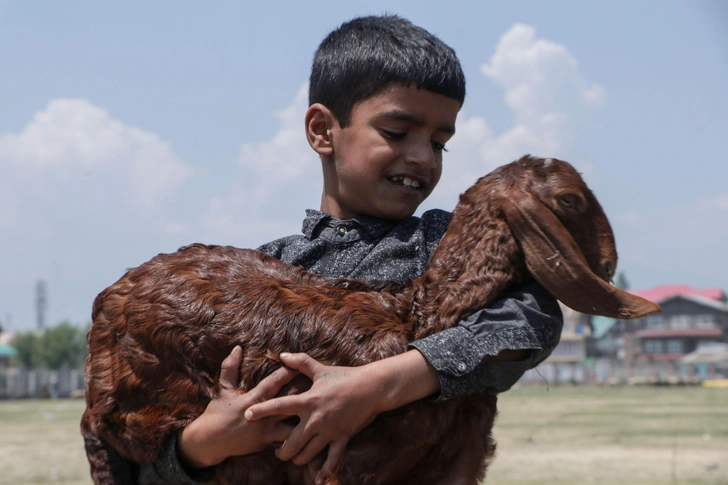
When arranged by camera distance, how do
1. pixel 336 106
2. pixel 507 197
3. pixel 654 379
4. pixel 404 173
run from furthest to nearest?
pixel 654 379
pixel 336 106
pixel 404 173
pixel 507 197

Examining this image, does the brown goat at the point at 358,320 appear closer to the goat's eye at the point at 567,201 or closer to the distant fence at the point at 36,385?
the goat's eye at the point at 567,201

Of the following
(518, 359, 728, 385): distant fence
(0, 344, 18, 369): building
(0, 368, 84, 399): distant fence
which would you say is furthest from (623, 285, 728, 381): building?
(0, 344, 18, 369): building

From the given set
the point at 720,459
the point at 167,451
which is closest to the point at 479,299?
the point at 167,451

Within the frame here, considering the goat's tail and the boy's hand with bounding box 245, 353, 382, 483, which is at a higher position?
the boy's hand with bounding box 245, 353, 382, 483

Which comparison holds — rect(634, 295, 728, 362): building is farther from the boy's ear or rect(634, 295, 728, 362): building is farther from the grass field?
the boy's ear

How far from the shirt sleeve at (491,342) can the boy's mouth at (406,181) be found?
2.48 ft

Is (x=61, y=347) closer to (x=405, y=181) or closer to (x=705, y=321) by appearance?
(x=705, y=321)

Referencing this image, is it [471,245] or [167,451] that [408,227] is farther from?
[167,451]

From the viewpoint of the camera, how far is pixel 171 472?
2670mm

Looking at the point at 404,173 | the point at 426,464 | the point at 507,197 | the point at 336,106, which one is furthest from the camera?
the point at 336,106

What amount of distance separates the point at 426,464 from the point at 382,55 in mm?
1625

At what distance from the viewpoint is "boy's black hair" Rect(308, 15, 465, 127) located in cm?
322

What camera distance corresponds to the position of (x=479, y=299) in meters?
2.62

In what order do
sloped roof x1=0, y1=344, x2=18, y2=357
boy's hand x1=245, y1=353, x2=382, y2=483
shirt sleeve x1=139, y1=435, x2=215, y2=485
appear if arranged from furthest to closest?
sloped roof x1=0, y1=344, x2=18, y2=357, shirt sleeve x1=139, y1=435, x2=215, y2=485, boy's hand x1=245, y1=353, x2=382, y2=483
